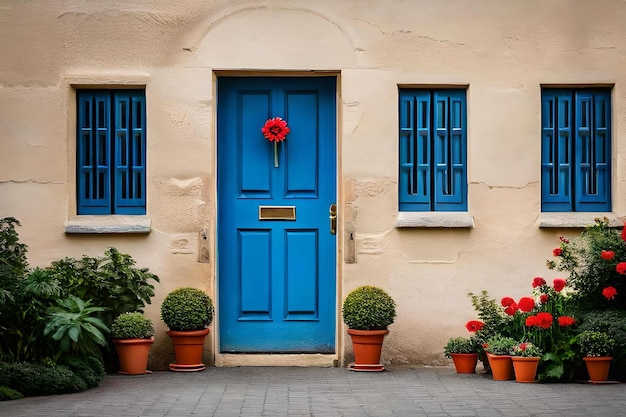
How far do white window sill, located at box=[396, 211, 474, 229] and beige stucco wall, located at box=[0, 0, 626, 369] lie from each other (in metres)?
0.09

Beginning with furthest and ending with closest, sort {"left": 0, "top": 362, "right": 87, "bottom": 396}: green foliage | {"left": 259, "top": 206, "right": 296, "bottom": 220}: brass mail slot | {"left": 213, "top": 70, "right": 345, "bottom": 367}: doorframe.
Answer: {"left": 259, "top": 206, "right": 296, "bottom": 220}: brass mail slot → {"left": 213, "top": 70, "right": 345, "bottom": 367}: doorframe → {"left": 0, "top": 362, "right": 87, "bottom": 396}: green foliage

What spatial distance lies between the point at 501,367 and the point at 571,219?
2056 mm

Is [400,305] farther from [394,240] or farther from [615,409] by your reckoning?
[615,409]

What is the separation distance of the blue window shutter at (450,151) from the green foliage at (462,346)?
4.86 ft

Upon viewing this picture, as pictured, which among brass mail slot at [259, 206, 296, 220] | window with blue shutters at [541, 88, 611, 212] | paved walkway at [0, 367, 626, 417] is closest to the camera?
paved walkway at [0, 367, 626, 417]

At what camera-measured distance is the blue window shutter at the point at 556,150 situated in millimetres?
11219

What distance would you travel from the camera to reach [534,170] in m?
11.1

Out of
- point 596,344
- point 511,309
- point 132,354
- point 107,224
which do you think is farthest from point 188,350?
point 596,344

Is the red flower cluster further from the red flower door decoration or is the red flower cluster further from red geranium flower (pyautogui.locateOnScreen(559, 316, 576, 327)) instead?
the red flower door decoration

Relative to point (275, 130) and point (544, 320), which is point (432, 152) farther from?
point (544, 320)

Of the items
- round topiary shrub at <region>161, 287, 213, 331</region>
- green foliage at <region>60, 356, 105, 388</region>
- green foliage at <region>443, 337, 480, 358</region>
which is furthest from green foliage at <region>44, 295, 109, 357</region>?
green foliage at <region>443, 337, 480, 358</region>

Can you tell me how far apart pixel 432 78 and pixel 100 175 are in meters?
3.67

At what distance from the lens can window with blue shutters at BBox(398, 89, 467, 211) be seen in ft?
36.6

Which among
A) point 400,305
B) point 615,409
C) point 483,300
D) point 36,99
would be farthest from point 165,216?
point 615,409
